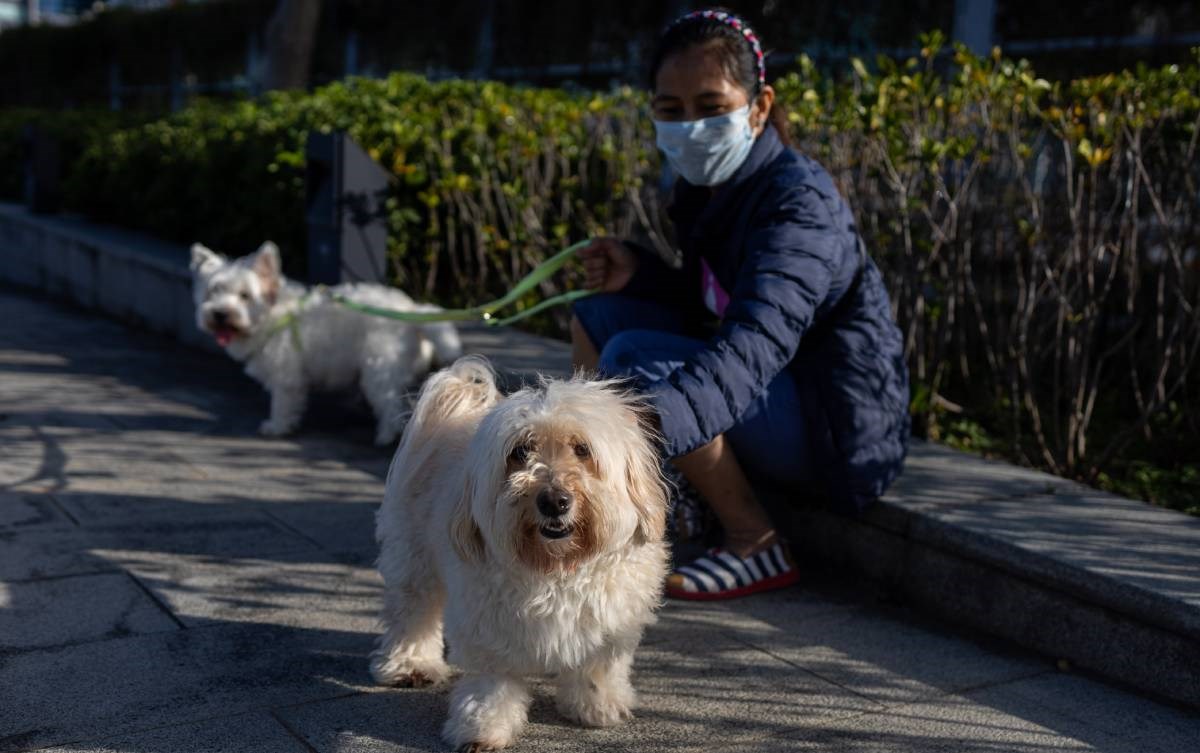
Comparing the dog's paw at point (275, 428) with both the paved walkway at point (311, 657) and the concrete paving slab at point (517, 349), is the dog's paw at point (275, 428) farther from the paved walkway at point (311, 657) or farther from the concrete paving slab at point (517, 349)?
the concrete paving slab at point (517, 349)

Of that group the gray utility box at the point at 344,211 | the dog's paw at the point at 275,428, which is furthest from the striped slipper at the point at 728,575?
the gray utility box at the point at 344,211

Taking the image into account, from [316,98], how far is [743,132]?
647 centimetres

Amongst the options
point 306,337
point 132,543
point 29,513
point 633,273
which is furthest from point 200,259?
point 633,273

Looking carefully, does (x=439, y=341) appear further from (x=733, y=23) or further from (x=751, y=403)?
(x=733, y=23)

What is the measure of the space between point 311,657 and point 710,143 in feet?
6.72

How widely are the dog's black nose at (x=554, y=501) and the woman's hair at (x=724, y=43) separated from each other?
71.7 inches

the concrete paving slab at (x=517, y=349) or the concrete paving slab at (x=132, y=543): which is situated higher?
the concrete paving slab at (x=517, y=349)

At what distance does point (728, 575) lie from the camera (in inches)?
160

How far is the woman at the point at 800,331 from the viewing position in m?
3.77

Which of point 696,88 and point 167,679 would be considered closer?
point 167,679

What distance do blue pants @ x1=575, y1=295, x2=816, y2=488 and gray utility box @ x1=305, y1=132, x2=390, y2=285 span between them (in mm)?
3181

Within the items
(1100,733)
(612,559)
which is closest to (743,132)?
(612,559)

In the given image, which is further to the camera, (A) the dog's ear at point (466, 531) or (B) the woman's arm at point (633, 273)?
(B) the woman's arm at point (633, 273)

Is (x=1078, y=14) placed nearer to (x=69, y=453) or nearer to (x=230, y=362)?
(x=230, y=362)
